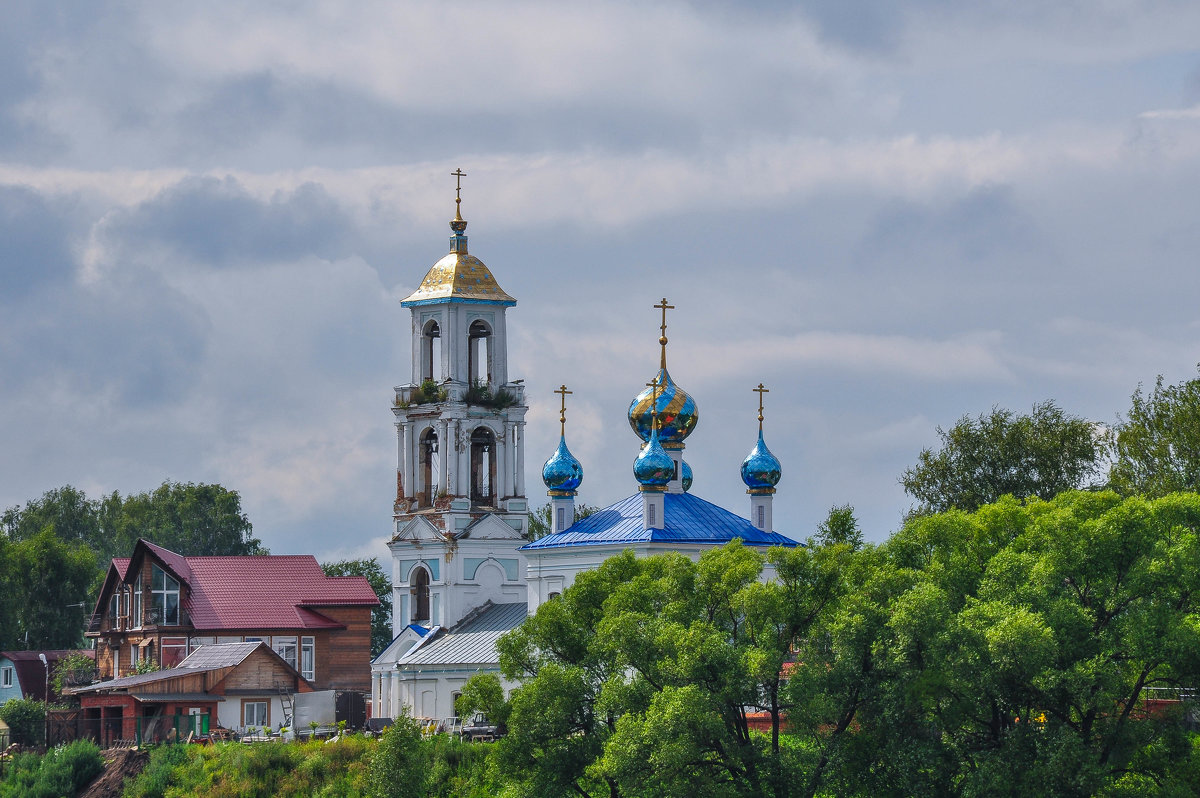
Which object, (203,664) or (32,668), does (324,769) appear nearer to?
(203,664)

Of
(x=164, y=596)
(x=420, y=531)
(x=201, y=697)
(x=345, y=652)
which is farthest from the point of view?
(x=345, y=652)

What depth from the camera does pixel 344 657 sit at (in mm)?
68188

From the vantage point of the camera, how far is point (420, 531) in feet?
206

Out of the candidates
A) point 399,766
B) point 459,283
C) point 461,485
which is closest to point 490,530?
point 461,485

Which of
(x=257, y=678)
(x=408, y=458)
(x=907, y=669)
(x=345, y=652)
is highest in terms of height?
(x=408, y=458)

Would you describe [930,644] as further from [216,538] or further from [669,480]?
[216,538]

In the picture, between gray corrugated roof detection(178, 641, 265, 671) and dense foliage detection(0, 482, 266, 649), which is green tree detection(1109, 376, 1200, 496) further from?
dense foliage detection(0, 482, 266, 649)

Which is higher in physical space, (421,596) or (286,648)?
(421,596)

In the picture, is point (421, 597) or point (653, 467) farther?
point (421, 597)

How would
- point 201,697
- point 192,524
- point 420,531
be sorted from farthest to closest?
point 192,524, point 420,531, point 201,697

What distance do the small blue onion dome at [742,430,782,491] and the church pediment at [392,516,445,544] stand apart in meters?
12.1

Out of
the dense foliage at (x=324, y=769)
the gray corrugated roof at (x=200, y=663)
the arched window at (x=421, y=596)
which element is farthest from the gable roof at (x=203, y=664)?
the dense foliage at (x=324, y=769)

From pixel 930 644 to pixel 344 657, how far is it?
3922cm

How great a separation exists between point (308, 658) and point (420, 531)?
27.0 feet
